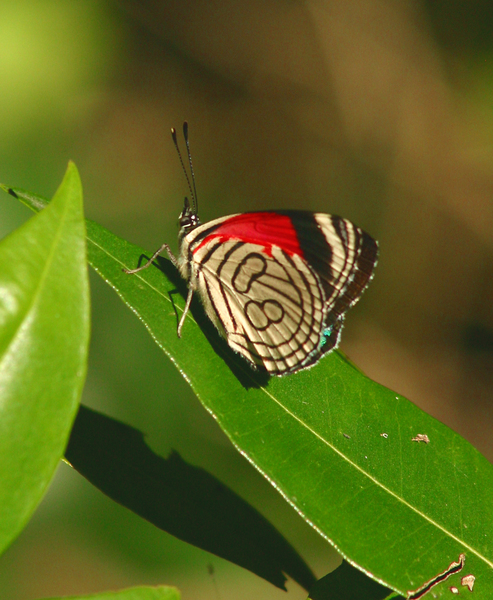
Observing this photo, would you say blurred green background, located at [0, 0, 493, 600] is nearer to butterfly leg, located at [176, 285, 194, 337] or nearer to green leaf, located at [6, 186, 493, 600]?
butterfly leg, located at [176, 285, 194, 337]

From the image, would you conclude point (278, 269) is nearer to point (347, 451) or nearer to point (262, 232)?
point (262, 232)

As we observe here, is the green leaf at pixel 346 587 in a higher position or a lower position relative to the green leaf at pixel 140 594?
lower

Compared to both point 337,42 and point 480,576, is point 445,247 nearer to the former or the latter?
point 337,42

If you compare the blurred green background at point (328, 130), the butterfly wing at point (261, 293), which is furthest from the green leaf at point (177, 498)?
the blurred green background at point (328, 130)

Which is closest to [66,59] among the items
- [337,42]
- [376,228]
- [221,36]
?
[221,36]

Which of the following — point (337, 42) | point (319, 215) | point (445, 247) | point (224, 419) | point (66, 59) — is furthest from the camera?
point (445, 247)

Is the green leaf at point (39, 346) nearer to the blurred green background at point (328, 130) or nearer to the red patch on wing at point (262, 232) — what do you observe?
the red patch on wing at point (262, 232)

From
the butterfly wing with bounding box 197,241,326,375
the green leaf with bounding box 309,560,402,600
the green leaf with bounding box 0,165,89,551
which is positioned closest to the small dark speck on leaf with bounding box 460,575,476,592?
the green leaf with bounding box 309,560,402,600
